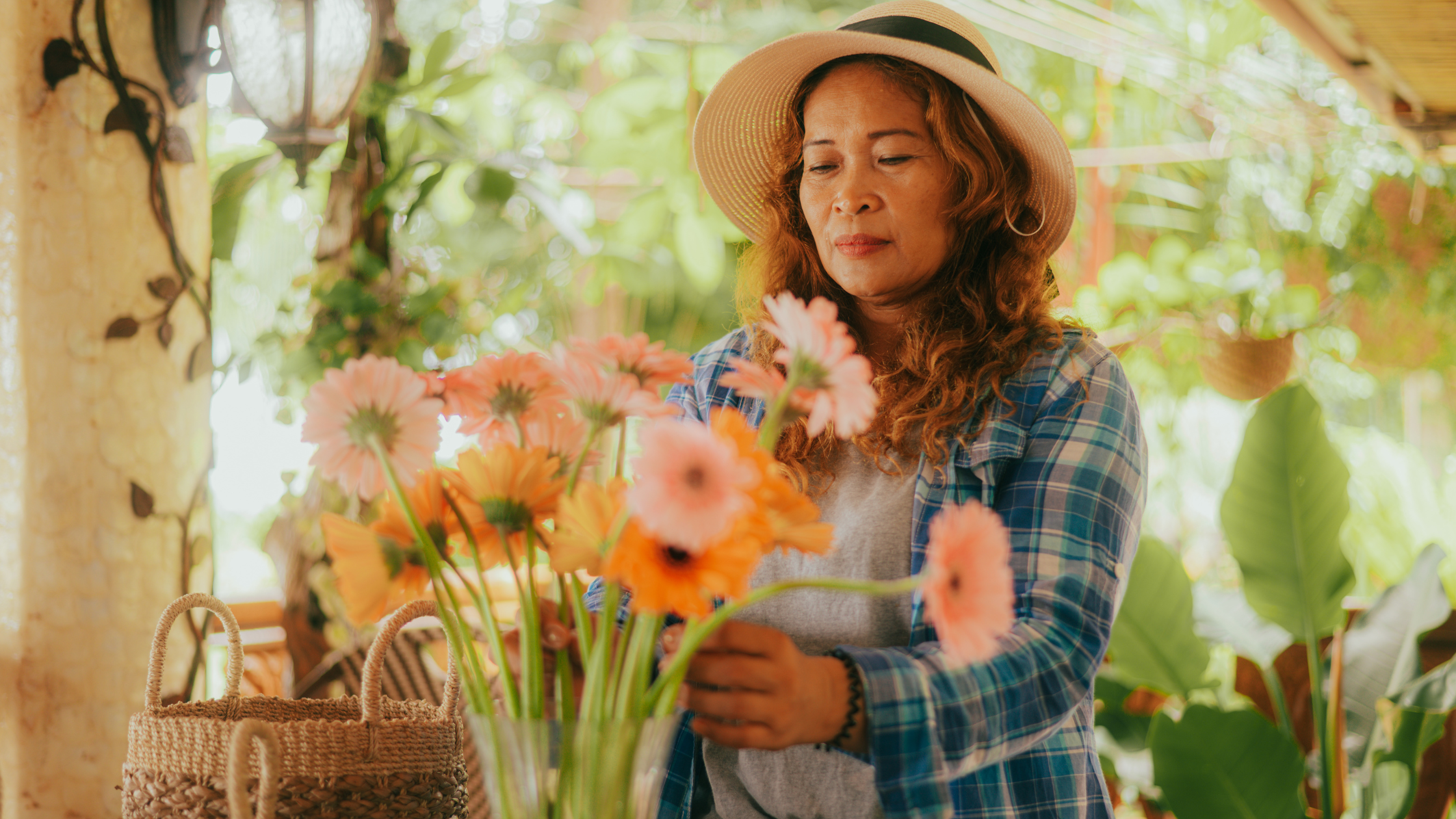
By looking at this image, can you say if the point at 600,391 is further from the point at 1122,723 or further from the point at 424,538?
the point at 1122,723

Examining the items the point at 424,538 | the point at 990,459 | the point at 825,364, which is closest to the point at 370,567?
the point at 424,538

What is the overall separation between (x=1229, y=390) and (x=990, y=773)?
2.92 meters

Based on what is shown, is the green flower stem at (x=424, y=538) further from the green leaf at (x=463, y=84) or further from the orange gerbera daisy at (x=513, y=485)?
the green leaf at (x=463, y=84)

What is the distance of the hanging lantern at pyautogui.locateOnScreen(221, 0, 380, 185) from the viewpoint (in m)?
1.46

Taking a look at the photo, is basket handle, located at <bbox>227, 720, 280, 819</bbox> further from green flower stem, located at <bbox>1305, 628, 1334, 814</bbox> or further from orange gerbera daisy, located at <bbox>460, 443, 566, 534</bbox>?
green flower stem, located at <bbox>1305, 628, 1334, 814</bbox>

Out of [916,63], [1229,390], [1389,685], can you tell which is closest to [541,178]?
[916,63]

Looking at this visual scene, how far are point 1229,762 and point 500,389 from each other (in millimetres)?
1719

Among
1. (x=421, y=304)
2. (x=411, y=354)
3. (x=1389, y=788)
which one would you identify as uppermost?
(x=421, y=304)

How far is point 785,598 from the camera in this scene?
3.37 feet

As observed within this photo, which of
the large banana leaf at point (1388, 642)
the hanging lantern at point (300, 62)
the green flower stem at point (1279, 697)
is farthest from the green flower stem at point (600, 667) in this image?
the green flower stem at point (1279, 697)

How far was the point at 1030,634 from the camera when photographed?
78cm

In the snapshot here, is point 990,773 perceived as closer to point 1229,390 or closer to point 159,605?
point 159,605

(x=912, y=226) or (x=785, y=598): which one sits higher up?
(x=912, y=226)

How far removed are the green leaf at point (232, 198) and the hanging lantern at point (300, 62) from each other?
0.91 feet
